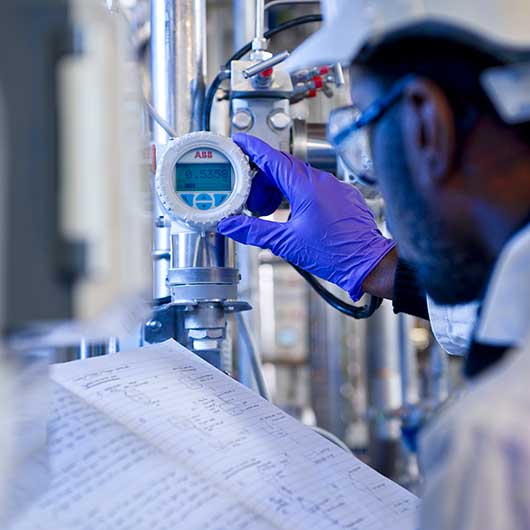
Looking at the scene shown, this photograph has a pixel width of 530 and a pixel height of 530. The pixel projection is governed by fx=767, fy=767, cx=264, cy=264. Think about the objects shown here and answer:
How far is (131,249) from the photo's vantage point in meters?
0.66

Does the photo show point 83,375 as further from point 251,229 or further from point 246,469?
point 251,229

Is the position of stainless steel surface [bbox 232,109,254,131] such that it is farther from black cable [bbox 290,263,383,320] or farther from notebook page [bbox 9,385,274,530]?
notebook page [bbox 9,385,274,530]

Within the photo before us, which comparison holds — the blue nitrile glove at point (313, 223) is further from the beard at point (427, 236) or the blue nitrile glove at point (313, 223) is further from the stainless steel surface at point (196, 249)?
the beard at point (427, 236)

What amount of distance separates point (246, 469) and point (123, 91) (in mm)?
493

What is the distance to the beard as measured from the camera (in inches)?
30.9

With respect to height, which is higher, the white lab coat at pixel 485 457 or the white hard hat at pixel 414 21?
the white hard hat at pixel 414 21

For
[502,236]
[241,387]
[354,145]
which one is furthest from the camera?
[354,145]

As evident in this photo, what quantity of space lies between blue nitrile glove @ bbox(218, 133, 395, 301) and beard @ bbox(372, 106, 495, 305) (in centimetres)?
41

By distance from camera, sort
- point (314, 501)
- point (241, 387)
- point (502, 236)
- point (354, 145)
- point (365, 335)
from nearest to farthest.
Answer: point (502, 236) < point (314, 501) < point (241, 387) < point (354, 145) < point (365, 335)

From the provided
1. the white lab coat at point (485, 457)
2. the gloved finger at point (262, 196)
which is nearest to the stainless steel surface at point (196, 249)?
the gloved finger at point (262, 196)

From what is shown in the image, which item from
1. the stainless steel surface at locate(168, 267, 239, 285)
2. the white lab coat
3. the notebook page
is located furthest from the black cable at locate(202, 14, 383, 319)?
the white lab coat

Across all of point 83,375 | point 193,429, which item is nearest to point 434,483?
point 193,429

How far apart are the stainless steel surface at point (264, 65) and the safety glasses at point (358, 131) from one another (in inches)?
5.6

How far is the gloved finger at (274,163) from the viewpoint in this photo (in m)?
1.24
